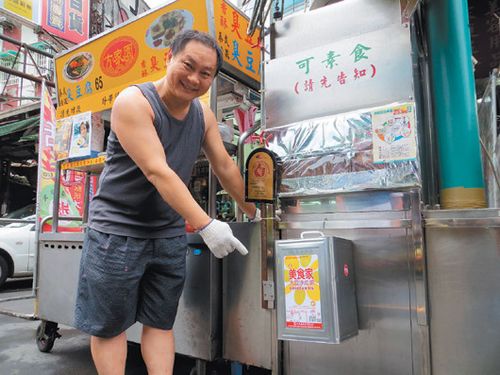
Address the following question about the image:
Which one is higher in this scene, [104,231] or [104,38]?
[104,38]

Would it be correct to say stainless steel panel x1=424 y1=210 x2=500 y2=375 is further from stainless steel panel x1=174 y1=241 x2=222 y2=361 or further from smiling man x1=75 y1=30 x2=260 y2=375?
stainless steel panel x1=174 y1=241 x2=222 y2=361

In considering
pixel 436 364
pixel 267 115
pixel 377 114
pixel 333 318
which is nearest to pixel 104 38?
pixel 267 115

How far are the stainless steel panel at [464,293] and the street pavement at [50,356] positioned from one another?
2.07 meters

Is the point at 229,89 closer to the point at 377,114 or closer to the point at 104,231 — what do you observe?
the point at 377,114

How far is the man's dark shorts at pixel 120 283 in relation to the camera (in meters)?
1.61

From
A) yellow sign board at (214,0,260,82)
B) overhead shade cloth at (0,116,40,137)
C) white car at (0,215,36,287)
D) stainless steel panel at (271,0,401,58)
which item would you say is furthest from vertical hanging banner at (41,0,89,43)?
stainless steel panel at (271,0,401,58)

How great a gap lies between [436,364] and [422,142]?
42.4 inches

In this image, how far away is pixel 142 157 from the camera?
5.06ft

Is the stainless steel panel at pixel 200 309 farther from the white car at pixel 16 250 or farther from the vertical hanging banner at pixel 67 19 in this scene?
the vertical hanging banner at pixel 67 19

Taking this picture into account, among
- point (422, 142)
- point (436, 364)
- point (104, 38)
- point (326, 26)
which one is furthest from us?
point (104, 38)

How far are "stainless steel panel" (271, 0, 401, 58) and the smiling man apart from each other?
2.17 ft

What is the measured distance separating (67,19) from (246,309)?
8.07 m

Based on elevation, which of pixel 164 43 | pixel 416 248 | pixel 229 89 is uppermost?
pixel 164 43

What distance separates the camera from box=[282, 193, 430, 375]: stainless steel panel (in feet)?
5.54
